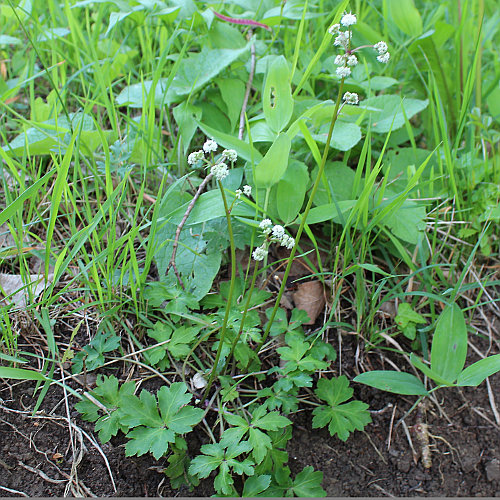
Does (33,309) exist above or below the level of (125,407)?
above

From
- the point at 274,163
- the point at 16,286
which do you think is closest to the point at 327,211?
the point at 274,163

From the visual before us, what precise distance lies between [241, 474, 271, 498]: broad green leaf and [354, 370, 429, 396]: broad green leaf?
14.6 inches

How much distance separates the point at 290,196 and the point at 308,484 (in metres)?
0.81

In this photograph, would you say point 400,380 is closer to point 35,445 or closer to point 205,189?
point 205,189

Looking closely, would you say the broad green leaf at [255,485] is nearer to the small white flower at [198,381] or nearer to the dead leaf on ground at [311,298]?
the small white flower at [198,381]

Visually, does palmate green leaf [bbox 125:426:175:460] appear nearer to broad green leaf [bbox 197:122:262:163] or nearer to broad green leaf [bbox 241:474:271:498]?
broad green leaf [bbox 241:474:271:498]

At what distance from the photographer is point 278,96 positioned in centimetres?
153

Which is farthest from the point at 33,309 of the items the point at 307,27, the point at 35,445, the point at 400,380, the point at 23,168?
the point at 307,27

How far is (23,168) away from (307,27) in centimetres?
134

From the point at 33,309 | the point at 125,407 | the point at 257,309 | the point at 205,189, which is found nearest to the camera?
the point at 125,407

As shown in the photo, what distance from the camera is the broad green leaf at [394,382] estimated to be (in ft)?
4.66

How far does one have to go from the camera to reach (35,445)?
1.33 meters

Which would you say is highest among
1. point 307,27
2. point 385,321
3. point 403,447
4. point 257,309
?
point 307,27

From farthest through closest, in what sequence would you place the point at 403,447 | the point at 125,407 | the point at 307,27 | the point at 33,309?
the point at 307,27
the point at 403,447
the point at 33,309
the point at 125,407
